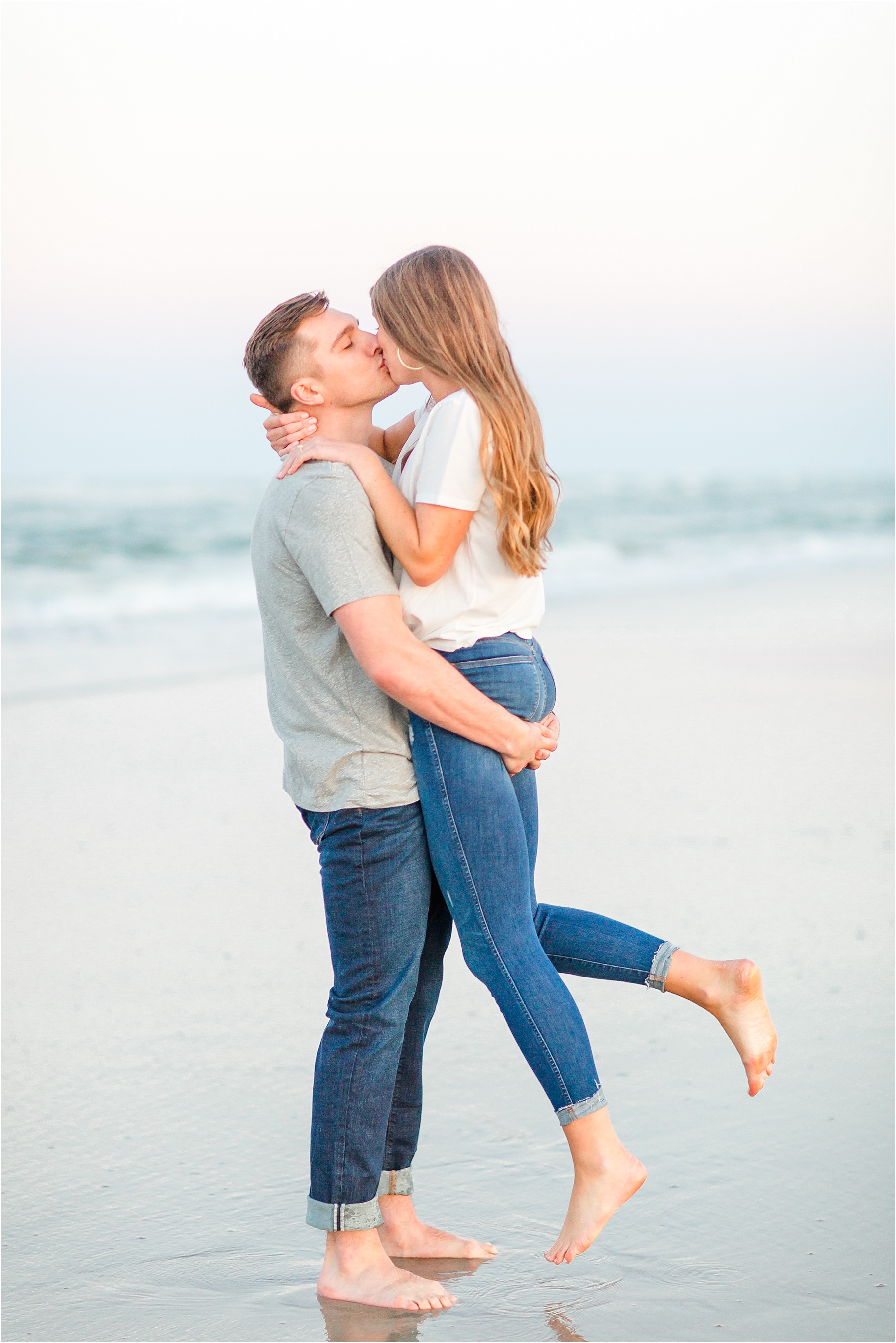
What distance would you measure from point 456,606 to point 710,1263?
1.25 m

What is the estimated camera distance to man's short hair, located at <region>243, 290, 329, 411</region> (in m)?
2.42

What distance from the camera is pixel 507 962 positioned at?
2299 millimetres

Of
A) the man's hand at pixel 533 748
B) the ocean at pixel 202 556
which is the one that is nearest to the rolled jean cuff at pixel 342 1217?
the man's hand at pixel 533 748

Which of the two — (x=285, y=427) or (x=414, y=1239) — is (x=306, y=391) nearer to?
(x=285, y=427)

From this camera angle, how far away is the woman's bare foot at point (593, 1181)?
2252 mm

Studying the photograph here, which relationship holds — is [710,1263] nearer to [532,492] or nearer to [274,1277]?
[274,1277]

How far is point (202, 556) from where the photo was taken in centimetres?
1562

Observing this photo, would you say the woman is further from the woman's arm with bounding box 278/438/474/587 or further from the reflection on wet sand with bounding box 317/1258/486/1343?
the reflection on wet sand with bounding box 317/1258/486/1343

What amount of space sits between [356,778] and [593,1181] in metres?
0.81

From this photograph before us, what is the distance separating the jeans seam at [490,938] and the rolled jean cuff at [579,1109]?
0.04 ft

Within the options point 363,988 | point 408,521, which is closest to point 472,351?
point 408,521

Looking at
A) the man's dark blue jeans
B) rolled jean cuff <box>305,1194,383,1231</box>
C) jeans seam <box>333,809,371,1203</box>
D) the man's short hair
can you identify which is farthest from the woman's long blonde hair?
rolled jean cuff <box>305,1194,383,1231</box>

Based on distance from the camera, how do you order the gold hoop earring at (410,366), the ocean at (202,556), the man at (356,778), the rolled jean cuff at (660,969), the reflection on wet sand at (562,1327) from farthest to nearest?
the ocean at (202,556)
the rolled jean cuff at (660,969)
the gold hoop earring at (410,366)
the man at (356,778)
the reflection on wet sand at (562,1327)

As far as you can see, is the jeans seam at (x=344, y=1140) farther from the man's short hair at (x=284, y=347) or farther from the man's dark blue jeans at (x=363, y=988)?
the man's short hair at (x=284, y=347)
